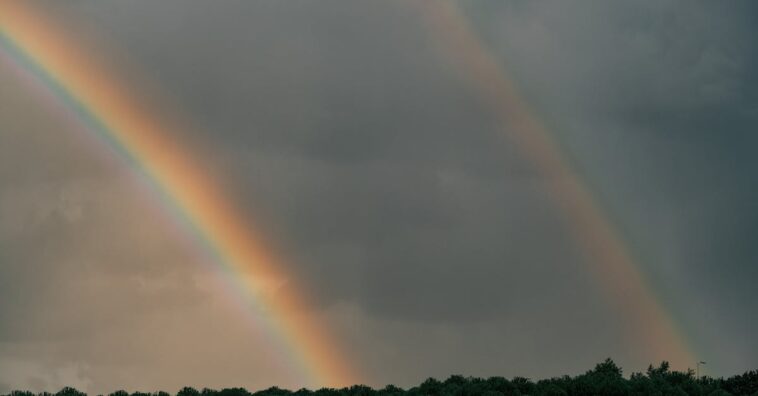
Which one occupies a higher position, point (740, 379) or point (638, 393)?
point (740, 379)

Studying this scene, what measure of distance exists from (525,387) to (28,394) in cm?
2969

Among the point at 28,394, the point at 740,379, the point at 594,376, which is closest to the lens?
the point at 28,394

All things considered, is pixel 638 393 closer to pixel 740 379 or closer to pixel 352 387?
pixel 352 387

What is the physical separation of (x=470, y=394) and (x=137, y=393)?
20.4 meters

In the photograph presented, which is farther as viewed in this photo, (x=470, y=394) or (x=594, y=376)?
(x=594, y=376)

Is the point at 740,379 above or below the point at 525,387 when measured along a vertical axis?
above

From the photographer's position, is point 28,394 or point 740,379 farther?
point 740,379

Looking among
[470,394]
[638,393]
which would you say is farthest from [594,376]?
[470,394]

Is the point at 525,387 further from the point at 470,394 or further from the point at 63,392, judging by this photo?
the point at 63,392

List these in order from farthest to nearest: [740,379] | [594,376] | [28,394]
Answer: [740,379] < [594,376] < [28,394]

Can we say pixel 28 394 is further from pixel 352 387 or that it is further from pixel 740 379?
pixel 740 379

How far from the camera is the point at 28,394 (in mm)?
68062

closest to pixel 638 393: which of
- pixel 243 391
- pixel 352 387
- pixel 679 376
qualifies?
pixel 679 376

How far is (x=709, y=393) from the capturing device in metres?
73.9
